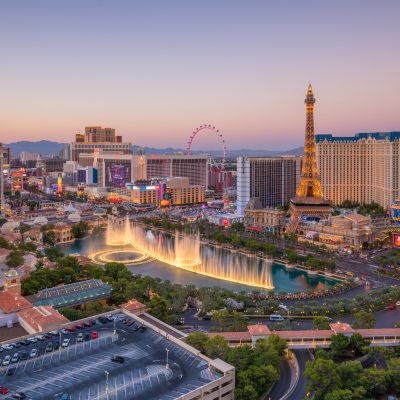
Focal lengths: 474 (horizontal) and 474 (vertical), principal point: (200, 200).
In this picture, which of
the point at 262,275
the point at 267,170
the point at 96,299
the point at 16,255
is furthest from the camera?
the point at 267,170

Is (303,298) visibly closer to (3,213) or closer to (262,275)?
(262,275)

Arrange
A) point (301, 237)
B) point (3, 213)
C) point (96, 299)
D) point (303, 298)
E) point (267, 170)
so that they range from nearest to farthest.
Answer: point (96, 299) < point (303, 298) < point (301, 237) < point (3, 213) < point (267, 170)

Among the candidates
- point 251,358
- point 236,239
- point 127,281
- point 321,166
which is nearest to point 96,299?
point 127,281

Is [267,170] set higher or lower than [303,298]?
higher

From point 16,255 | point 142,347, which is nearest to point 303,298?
point 142,347

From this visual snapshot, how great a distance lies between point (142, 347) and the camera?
53.9 feet

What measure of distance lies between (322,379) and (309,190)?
40.3 m

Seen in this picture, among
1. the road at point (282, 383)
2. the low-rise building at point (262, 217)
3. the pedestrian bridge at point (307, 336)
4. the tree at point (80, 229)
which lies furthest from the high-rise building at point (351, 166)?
the road at point (282, 383)

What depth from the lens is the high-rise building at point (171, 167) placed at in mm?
85375

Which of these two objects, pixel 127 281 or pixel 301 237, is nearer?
pixel 127 281

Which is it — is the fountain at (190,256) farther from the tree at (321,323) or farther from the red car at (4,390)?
the red car at (4,390)

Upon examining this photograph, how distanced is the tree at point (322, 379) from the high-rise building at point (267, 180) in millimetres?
40328

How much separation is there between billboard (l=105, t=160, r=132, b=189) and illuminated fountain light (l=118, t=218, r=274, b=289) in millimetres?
35546

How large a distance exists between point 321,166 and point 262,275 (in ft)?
116
